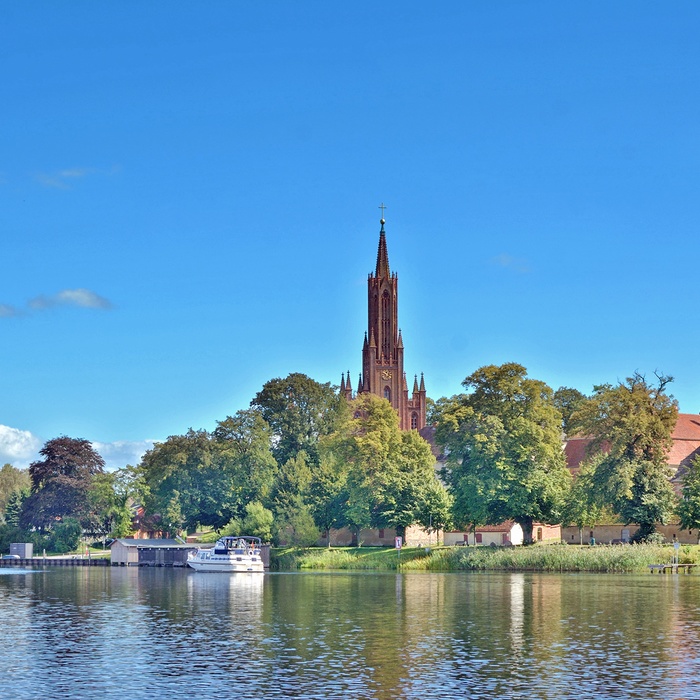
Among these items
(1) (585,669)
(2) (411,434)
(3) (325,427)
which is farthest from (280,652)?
(3) (325,427)

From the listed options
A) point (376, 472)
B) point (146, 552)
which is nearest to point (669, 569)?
point (376, 472)

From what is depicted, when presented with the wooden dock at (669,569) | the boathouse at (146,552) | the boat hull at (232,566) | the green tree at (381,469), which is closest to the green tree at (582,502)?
the wooden dock at (669,569)

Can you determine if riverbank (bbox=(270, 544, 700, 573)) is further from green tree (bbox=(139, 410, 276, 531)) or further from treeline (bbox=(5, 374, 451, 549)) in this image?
green tree (bbox=(139, 410, 276, 531))

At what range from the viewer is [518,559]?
100875mm

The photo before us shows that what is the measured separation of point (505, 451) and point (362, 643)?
64686 millimetres

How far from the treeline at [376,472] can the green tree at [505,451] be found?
0.14 meters

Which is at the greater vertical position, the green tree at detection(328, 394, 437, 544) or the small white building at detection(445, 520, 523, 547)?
the green tree at detection(328, 394, 437, 544)

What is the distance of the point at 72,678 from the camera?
3569cm

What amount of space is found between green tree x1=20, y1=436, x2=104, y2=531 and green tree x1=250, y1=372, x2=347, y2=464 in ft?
112

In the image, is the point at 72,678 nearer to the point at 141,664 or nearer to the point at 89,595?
the point at 141,664

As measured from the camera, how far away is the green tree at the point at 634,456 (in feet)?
330

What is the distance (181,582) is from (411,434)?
4305 cm

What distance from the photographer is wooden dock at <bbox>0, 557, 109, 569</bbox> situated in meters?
152

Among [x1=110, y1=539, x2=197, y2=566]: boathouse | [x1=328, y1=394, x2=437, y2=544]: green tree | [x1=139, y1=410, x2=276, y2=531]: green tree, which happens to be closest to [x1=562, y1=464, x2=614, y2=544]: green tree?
[x1=328, y1=394, x2=437, y2=544]: green tree
